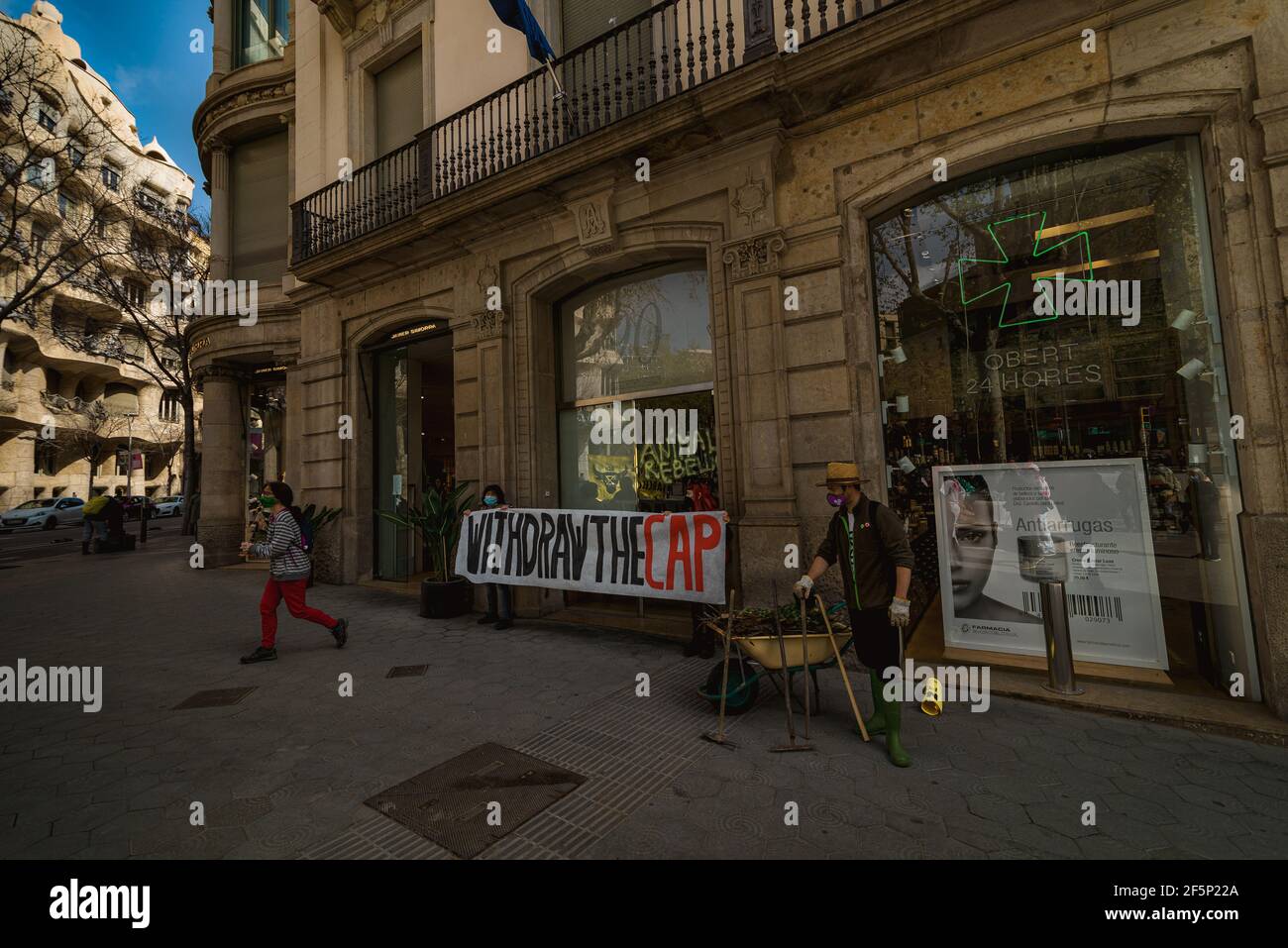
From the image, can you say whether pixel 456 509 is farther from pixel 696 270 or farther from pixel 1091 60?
pixel 1091 60

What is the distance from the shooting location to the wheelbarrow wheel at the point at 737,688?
14.6 ft

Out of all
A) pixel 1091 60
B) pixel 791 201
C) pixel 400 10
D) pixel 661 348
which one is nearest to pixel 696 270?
pixel 661 348

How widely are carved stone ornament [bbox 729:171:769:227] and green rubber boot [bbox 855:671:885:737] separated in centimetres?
523

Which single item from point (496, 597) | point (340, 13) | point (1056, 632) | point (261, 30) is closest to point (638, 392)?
point (496, 597)

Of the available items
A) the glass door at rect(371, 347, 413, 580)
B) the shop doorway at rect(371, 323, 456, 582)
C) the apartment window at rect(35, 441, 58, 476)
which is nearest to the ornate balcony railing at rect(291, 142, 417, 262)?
the shop doorway at rect(371, 323, 456, 582)

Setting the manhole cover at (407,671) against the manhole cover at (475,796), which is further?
the manhole cover at (407,671)

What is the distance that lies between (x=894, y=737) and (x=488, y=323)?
805 cm

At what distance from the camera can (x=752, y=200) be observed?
671 cm

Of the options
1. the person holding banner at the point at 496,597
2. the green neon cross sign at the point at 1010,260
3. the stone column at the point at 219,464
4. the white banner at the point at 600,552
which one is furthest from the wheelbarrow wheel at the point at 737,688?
the stone column at the point at 219,464

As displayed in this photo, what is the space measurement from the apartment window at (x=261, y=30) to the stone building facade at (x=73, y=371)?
16.8 metres

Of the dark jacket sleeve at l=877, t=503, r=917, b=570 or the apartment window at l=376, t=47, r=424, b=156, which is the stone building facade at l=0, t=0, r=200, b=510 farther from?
the dark jacket sleeve at l=877, t=503, r=917, b=570

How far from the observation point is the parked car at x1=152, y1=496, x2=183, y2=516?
128 feet

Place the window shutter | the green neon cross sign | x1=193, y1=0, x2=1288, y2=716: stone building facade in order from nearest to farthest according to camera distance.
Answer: x1=193, y1=0, x2=1288, y2=716: stone building facade
the green neon cross sign
the window shutter

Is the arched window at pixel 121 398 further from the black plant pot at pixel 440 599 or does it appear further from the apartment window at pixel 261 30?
the black plant pot at pixel 440 599
